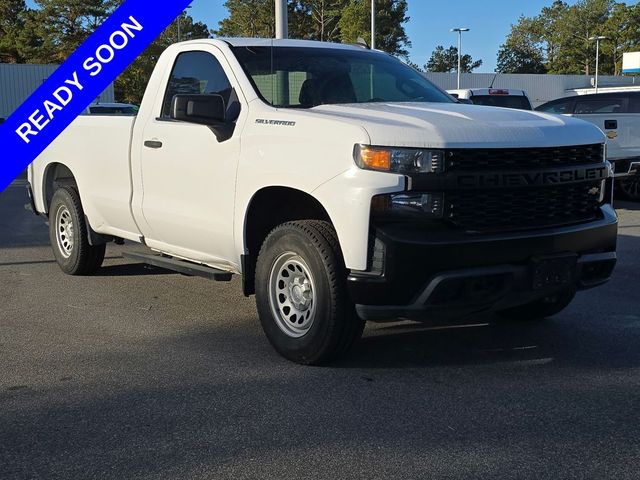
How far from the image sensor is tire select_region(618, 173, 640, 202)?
44.2 feet

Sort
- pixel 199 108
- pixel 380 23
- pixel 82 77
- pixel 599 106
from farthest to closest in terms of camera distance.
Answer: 1. pixel 380 23
2. pixel 599 106
3. pixel 82 77
4. pixel 199 108

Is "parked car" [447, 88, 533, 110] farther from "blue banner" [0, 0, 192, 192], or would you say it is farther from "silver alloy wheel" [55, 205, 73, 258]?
"silver alloy wheel" [55, 205, 73, 258]

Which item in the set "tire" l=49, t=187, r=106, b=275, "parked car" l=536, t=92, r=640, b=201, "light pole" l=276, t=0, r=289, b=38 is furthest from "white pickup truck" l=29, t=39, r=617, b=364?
"parked car" l=536, t=92, r=640, b=201

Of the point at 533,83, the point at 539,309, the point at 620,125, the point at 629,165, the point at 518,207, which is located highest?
the point at 533,83

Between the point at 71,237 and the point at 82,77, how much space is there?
5.42ft

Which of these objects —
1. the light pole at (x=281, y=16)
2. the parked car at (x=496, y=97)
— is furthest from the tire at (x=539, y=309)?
the parked car at (x=496, y=97)

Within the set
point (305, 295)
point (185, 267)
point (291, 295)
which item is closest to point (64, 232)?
point (185, 267)

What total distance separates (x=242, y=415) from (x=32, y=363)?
1692mm

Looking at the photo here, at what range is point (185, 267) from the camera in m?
5.80

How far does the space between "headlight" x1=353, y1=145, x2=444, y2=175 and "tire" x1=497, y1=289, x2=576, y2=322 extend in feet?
6.29

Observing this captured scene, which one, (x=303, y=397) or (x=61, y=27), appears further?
(x=61, y=27)

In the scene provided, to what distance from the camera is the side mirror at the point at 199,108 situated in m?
5.05

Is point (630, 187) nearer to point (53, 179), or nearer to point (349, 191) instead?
point (53, 179)

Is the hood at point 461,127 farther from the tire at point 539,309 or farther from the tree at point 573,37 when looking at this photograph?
the tree at point 573,37
